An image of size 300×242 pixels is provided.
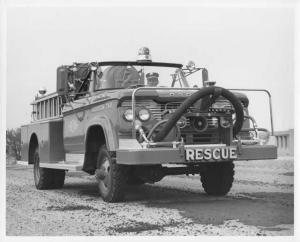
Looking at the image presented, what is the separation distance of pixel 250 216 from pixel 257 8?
2.89 m

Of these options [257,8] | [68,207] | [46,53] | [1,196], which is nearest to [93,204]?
Answer: [68,207]

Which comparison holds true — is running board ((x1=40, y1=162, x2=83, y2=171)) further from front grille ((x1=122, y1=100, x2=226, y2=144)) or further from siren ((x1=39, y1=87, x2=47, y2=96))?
front grille ((x1=122, y1=100, x2=226, y2=144))

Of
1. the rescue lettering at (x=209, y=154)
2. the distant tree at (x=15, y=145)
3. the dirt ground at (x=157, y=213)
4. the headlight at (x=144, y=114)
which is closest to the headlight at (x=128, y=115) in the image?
the headlight at (x=144, y=114)

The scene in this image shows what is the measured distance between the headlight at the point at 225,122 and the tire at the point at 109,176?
1498 millimetres

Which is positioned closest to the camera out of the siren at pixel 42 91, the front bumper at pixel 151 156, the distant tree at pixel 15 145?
the front bumper at pixel 151 156

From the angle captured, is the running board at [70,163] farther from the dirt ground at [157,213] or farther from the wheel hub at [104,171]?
the wheel hub at [104,171]

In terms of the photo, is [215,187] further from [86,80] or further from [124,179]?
[86,80]

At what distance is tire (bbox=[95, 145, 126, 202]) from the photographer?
7.61m

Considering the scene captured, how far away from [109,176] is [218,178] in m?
1.98

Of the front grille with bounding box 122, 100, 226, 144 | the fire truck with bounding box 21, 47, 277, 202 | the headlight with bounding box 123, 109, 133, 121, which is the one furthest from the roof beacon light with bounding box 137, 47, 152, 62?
the headlight with bounding box 123, 109, 133, 121

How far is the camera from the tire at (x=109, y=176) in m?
7.61

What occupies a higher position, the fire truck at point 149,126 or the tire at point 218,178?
the fire truck at point 149,126

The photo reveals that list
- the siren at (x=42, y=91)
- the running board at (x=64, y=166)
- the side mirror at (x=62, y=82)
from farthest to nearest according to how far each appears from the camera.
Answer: the siren at (x=42, y=91) < the side mirror at (x=62, y=82) < the running board at (x=64, y=166)

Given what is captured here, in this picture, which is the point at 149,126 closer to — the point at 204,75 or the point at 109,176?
the point at 109,176
